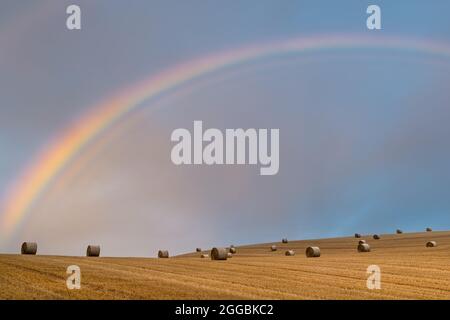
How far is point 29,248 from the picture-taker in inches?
1515

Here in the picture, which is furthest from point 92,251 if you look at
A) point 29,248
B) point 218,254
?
point 218,254

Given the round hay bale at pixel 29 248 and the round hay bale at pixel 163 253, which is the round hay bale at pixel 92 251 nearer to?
the round hay bale at pixel 29 248

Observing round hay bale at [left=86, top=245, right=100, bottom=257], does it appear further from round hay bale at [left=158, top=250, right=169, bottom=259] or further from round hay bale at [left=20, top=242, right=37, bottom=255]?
round hay bale at [left=158, top=250, right=169, bottom=259]

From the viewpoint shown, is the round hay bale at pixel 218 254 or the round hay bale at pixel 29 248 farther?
the round hay bale at pixel 29 248

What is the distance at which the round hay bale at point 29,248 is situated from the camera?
3834 centimetres

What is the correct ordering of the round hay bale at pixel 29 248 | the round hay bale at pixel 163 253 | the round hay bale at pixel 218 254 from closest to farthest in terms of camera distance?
1. the round hay bale at pixel 218 254
2. the round hay bale at pixel 29 248
3. the round hay bale at pixel 163 253

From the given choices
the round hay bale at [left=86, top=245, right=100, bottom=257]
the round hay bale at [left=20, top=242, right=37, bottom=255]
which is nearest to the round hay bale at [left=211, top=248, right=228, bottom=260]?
the round hay bale at [left=86, top=245, right=100, bottom=257]

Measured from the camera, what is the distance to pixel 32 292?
14.5 m

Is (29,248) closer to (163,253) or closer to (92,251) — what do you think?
(92,251)

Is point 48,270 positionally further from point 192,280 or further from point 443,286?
point 443,286

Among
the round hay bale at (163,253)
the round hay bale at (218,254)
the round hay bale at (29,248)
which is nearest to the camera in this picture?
the round hay bale at (218,254)

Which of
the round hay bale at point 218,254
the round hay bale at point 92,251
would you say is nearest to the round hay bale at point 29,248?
the round hay bale at point 92,251

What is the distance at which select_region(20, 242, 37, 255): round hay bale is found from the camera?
1510 inches
